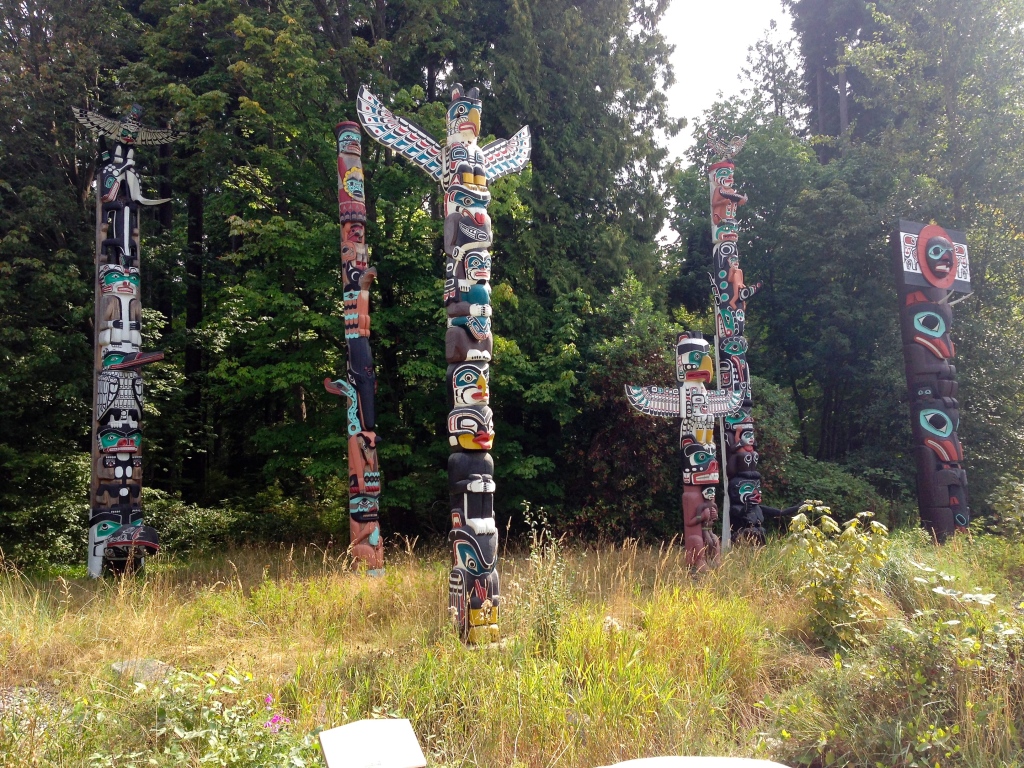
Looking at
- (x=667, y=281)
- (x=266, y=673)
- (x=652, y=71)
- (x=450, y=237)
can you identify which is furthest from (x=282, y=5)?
(x=266, y=673)

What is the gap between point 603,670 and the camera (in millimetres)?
4211

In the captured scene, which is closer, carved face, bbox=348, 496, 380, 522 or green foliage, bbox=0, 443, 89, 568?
carved face, bbox=348, 496, 380, 522

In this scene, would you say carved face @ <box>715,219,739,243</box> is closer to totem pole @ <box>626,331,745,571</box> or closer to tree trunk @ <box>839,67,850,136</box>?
totem pole @ <box>626,331,745,571</box>

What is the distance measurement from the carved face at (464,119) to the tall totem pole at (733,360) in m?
5.03

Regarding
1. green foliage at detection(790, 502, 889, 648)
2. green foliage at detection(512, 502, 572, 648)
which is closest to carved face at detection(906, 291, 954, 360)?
green foliage at detection(790, 502, 889, 648)

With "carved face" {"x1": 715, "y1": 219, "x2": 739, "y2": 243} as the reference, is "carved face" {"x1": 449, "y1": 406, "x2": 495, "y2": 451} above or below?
below

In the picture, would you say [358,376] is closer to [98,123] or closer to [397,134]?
[397,134]

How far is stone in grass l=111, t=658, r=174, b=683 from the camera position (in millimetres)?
4109

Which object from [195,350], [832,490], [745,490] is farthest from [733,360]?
[195,350]

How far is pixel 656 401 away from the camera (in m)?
7.88

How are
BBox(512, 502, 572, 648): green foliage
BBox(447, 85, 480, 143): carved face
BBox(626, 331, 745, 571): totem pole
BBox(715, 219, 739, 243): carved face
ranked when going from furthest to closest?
BBox(715, 219, 739, 243): carved face → BBox(626, 331, 745, 571): totem pole → BBox(447, 85, 480, 143): carved face → BBox(512, 502, 572, 648): green foliage

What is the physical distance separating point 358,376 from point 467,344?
3006 millimetres

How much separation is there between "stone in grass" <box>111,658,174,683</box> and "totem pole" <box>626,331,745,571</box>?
16.7ft

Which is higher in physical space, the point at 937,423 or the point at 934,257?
the point at 934,257
